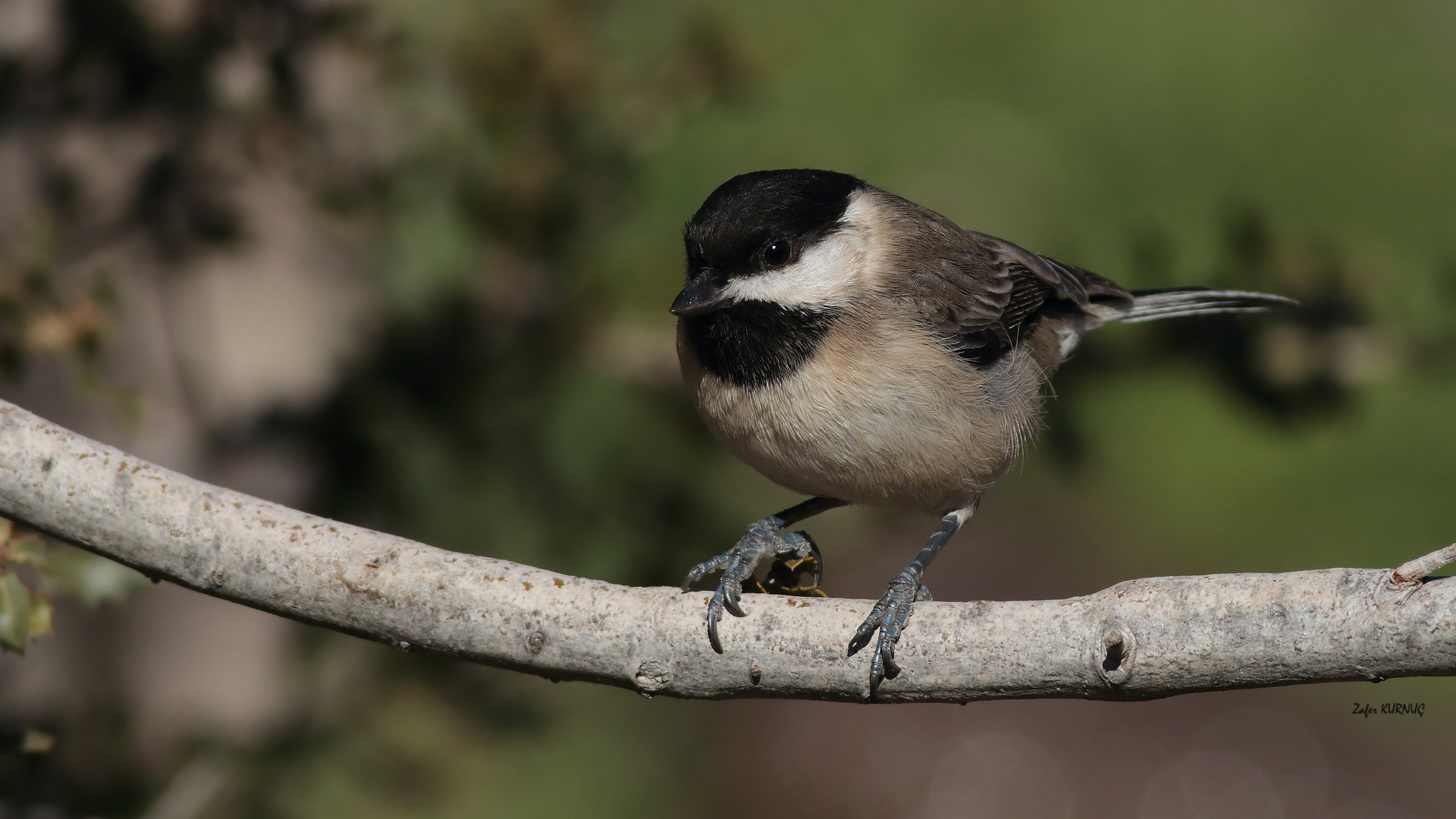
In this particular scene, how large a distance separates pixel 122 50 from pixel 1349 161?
25.5 feet

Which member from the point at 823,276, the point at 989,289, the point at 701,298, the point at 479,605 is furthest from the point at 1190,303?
the point at 479,605

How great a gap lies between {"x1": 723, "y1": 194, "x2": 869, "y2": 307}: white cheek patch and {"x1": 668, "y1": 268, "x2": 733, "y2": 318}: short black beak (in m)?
0.03

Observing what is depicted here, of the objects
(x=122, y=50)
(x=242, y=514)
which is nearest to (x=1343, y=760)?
(x=242, y=514)

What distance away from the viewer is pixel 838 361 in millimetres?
3334

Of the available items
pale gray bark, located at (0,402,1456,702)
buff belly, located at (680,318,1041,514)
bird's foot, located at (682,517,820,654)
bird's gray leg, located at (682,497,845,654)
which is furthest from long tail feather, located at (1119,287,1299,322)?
pale gray bark, located at (0,402,1456,702)

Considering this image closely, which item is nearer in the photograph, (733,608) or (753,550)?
(733,608)

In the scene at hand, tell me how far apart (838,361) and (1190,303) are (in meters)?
1.65

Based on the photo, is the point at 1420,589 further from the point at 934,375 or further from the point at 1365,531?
the point at 1365,531

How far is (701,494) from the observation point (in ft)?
13.5

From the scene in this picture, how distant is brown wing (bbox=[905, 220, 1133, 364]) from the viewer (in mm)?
3801

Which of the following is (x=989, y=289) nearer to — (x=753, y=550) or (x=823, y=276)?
(x=823, y=276)

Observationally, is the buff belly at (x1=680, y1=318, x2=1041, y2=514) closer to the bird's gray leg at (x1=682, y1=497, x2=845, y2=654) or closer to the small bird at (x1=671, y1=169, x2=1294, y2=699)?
the small bird at (x1=671, y1=169, x2=1294, y2=699)

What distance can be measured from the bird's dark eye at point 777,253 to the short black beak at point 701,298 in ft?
0.52

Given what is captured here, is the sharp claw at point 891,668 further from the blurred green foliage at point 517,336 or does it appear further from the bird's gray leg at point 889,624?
the blurred green foliage at point 517,336
